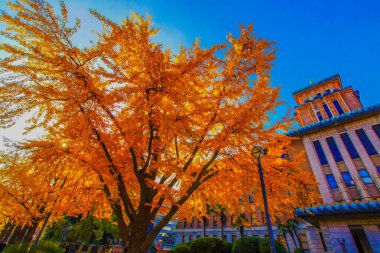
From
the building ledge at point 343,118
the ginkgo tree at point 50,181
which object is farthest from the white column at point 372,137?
the ginkgo tree at point 50,181

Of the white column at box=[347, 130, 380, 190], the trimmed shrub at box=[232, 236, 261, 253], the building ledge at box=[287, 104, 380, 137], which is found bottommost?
the trimmed shrub at box=[232, 236, 261, 253]

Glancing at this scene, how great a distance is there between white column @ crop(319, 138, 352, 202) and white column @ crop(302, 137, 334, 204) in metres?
1.19

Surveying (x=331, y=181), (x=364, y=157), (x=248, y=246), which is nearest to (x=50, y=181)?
(x=248, y=246)

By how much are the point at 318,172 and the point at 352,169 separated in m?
3.52

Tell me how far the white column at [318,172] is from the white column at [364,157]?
4.47 m

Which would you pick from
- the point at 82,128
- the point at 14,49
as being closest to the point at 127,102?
the point at 82,128

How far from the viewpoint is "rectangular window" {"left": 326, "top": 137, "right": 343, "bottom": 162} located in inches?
946

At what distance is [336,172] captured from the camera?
23.1m

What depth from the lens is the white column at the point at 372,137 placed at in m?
22.1

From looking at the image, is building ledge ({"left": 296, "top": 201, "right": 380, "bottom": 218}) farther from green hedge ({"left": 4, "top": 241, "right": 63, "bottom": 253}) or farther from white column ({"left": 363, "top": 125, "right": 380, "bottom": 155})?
green hedge ({"left": 4, "top": 241, "right": 63, "bottom": 253})

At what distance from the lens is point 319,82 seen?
111 ft

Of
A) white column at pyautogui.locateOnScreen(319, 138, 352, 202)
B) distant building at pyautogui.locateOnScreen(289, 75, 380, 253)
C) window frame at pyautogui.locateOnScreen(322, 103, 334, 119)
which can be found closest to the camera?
distant building at pyautogui.locateOnScreen(289, 75, 380, 253)

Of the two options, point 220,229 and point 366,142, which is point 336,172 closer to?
point 366,142

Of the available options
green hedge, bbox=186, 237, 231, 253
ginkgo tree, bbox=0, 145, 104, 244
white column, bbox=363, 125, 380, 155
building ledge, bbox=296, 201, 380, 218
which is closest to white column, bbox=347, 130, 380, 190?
white column, bbox=363, 125, 380, 155
